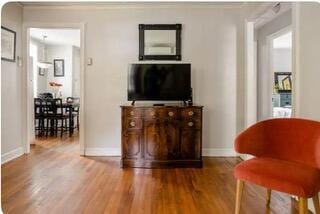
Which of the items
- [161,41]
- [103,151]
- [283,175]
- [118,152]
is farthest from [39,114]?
[283,175]

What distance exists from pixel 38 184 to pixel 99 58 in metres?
2.28

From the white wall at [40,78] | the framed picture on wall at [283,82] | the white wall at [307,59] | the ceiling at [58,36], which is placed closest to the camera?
the white wall at [307,59]

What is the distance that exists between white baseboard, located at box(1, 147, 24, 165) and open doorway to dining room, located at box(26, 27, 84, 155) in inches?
46.0

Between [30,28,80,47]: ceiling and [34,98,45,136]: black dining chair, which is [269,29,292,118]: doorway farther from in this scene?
[34,98,45,136]: black dining chair

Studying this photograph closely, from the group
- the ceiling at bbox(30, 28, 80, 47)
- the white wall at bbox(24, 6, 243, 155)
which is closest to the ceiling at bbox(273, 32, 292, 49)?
the white wall at bbox(24, 6, 243, 155)

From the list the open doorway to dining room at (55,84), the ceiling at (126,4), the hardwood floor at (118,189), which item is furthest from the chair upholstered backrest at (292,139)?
the open doorway to dining room at (55,84)

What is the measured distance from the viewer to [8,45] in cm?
456

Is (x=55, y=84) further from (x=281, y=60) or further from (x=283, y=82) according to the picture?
(x=281, y=60)

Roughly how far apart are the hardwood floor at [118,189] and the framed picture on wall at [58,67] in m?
4.95

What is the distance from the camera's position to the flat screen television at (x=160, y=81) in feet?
15.0

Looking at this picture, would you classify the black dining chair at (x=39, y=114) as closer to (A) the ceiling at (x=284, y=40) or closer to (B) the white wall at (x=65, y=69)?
(B) the white wall at (x=65, y=69)

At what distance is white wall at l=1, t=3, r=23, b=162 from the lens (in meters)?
4.43

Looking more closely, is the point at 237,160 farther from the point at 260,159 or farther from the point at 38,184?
the point at 38,184

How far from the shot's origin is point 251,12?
4.38 metres
